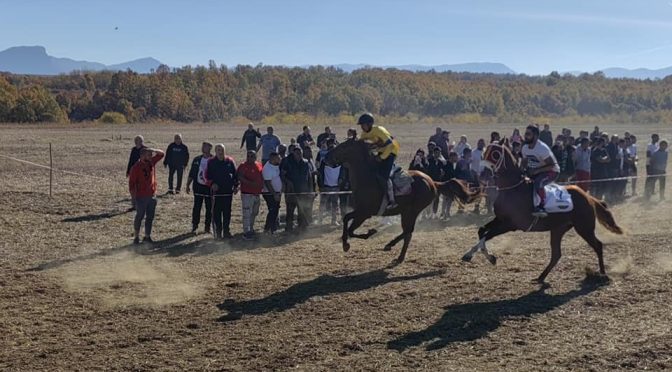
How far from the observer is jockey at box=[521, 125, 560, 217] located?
11.3 metres

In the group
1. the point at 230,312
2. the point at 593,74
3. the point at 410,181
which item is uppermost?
the point at 593,74

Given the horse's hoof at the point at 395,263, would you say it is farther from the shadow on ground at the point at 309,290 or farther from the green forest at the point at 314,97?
the green forest at the point at 314,97

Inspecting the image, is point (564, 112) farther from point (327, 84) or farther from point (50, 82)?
point (50, 82)

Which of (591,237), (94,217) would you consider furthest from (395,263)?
(94,217)

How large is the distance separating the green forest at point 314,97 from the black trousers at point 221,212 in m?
52.0

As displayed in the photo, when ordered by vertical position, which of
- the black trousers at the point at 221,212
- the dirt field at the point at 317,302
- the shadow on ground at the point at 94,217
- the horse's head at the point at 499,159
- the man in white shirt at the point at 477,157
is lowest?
the dirt field at the point at 317,302

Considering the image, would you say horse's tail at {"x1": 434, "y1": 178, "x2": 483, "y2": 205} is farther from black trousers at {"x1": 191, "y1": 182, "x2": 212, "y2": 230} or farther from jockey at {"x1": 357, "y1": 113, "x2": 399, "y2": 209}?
black trousers at {"x1": 191, "y1": 182, "x2": 212, "y2": 230}

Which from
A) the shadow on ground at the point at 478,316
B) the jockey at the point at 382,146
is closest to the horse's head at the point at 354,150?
the jockey at the point at 382,146

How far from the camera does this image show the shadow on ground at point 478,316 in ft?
28.6

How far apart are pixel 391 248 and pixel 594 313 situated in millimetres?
4833

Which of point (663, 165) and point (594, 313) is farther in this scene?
point (663, 165)

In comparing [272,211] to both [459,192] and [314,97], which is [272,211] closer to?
[459,192]

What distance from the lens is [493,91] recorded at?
107m

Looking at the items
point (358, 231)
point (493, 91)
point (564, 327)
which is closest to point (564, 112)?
point (493, 91)
